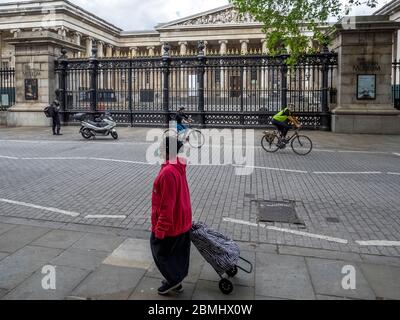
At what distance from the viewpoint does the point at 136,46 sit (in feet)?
230

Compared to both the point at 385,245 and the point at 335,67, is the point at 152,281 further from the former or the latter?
the point at 335,67

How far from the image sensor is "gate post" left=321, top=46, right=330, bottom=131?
19.6 m

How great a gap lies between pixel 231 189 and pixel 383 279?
444cm

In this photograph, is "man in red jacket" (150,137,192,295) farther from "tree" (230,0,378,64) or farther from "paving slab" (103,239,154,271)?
"tree" (230,0,378,64)

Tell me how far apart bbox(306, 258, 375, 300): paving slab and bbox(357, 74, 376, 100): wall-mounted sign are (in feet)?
50.4

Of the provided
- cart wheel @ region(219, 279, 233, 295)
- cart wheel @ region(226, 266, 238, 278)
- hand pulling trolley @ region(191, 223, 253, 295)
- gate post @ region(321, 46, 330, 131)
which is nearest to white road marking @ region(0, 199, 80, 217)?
hand pulling trolley @ region(191, 223, 253, 295)

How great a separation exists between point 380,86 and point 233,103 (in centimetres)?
671

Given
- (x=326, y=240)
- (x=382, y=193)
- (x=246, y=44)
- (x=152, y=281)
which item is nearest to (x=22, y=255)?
(x=152, y=281)

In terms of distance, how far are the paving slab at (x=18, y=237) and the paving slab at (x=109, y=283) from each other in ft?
4.40

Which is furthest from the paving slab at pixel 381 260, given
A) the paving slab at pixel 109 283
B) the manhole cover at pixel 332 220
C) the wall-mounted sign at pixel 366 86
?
the wall-mounted sign at pixel 366 86

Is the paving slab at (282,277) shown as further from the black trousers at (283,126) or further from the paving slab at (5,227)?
the black trousers at (283,126)

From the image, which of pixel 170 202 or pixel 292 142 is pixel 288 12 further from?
pixel 170 202

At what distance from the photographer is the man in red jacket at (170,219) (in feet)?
13.0

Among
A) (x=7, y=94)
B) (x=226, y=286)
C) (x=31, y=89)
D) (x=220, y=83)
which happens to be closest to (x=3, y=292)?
(x=226, y=286)
